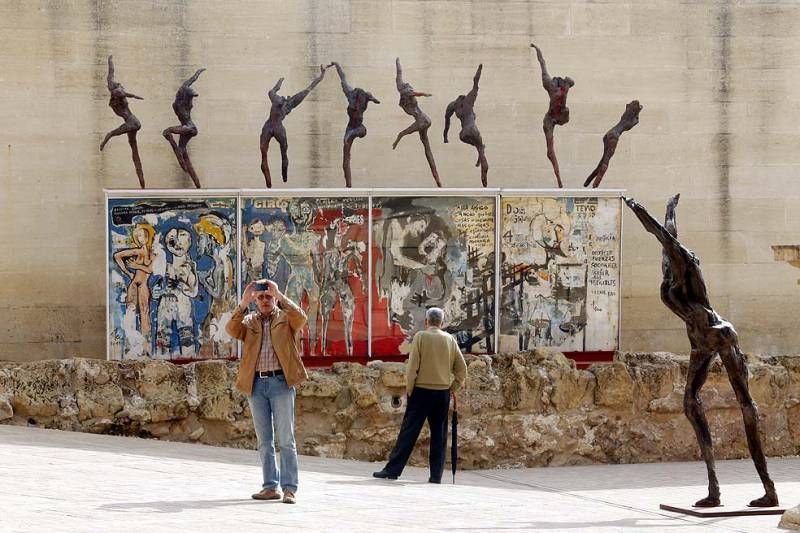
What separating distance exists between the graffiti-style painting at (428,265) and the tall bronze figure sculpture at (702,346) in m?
5.00

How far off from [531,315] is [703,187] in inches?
150

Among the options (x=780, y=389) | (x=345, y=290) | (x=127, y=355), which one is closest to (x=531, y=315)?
(x=345, y=290)

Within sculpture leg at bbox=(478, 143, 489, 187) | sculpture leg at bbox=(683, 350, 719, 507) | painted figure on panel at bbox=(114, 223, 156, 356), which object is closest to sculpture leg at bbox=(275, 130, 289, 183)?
painted figure on panel at bbox=(114, 223, 156, 356)

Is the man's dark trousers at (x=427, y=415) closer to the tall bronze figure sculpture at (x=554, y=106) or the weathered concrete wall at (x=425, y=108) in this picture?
the tall bronze figure sculpture at (x=554, y=106)

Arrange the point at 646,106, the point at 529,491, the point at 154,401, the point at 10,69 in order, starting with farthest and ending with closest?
the point at 646,106
the point at 10,69
the point at 154,401
the point at 529,491

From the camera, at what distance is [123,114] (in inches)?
647

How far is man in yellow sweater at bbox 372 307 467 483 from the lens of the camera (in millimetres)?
12797

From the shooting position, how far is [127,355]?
1580 centimetres

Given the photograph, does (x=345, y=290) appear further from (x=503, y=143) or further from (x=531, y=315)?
(x=503, y=143)

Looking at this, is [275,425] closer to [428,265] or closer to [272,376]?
[272,376]

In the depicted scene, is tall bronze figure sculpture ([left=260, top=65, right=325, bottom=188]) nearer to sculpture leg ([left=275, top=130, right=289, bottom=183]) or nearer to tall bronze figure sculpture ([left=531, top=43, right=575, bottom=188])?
sculpture leg ([left=275, top=130, right=289, bottom=183])

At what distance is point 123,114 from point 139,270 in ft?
6.07

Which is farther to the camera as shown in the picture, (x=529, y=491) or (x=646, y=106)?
(x=646, y=106)

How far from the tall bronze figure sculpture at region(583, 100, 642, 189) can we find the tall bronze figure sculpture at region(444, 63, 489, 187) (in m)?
1.28
